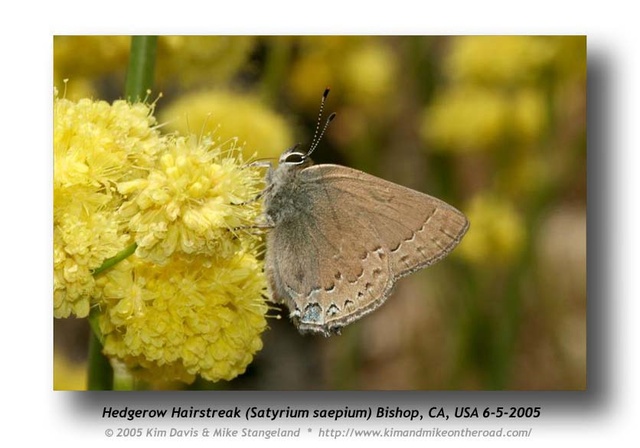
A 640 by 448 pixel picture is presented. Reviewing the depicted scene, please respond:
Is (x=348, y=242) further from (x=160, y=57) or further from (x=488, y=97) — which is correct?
(x=488, y=97)

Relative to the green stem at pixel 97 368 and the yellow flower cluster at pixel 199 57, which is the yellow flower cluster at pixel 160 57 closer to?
the yellow flower cluster at pixel 199 57

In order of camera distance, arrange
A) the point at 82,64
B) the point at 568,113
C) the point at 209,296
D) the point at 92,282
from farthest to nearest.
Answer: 1. the point at 568,113
2. the point at 82,64
3. the point at 209,296
4. the point at 92,282

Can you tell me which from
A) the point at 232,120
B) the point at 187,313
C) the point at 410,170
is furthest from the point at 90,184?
the point at 410,170

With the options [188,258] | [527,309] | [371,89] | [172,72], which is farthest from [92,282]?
[527,309]

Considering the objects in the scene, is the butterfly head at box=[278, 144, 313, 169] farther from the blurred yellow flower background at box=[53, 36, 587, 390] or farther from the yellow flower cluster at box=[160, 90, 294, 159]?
the yellow flower cluster at box=[160, 90, 294, 159]

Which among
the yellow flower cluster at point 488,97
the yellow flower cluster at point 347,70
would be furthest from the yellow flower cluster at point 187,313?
the yellow flower cluster at point 488,97

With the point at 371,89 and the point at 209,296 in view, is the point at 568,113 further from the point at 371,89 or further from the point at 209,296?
the point at 209,296
